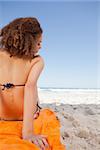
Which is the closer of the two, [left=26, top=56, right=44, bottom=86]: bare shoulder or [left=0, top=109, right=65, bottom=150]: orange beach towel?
[left=0, top=109, right=65, bottom=150]: orange beach towel

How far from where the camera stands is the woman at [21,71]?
4.75 feet

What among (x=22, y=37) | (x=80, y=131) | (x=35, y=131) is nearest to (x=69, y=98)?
(x=80, y=131)

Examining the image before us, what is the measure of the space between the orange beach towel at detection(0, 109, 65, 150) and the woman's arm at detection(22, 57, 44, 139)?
5cm

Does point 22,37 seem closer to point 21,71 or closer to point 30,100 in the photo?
point 21,71

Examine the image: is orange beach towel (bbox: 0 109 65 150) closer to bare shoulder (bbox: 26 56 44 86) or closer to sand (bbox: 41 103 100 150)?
bare shoulder (bbox: 26 56 44 86)

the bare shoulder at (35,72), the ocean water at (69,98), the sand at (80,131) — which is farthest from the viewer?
the ocean water at (69,98)

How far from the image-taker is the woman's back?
1528mm

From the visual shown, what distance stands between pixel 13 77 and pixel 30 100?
0.48ft

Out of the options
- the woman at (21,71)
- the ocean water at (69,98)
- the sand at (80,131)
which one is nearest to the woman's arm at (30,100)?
the woman at (21,71)

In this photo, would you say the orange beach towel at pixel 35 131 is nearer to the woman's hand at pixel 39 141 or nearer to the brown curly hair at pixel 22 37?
the woman's hand at pixel 39 141

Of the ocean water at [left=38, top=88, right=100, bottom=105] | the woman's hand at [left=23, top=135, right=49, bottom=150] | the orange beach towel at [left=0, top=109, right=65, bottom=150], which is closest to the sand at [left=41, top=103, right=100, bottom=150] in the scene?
the orange beach towel at [left=0, top=109, right=65, bottom=150]

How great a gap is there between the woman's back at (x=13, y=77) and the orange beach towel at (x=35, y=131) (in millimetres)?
86

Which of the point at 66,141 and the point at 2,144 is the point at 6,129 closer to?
the point at 2,144

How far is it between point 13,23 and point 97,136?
1585 mm
